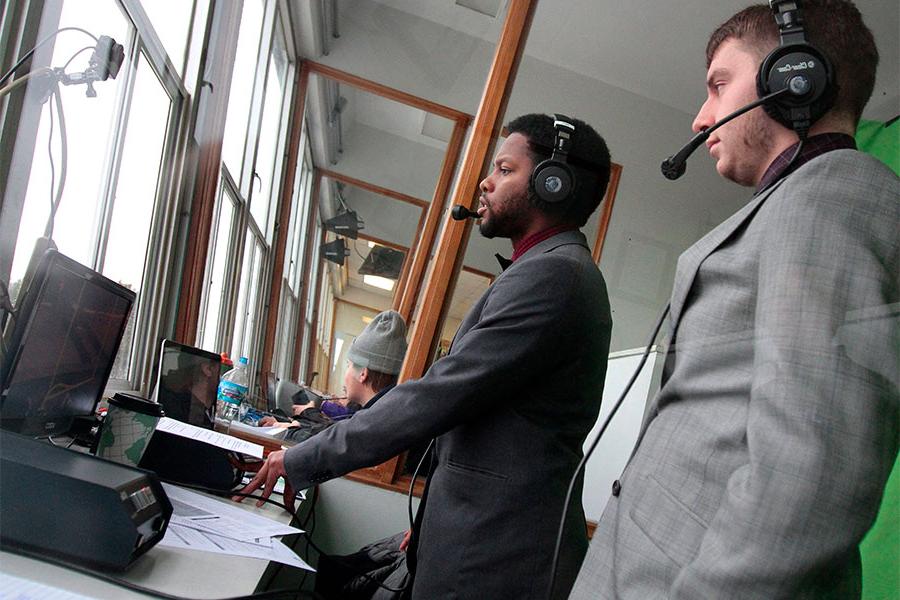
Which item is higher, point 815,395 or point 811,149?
point 811,149

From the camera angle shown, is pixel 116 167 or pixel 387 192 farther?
pixel 387 192

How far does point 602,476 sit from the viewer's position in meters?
2.04

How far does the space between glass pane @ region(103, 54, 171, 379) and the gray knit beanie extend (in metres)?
0.74

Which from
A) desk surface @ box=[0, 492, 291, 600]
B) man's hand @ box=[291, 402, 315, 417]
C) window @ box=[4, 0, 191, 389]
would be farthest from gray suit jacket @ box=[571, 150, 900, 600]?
man's hand @ box=[291, 402, 315, 417]

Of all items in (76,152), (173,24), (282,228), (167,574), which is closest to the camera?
(167,574)

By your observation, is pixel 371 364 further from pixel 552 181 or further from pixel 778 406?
pixel 778 406

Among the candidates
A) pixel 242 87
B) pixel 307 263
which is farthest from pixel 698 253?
pixel 307 263

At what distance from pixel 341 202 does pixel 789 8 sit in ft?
7.73

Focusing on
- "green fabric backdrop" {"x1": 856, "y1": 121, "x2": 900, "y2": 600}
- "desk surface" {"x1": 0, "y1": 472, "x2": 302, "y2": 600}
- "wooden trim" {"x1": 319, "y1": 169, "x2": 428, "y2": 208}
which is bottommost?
"desk surface" {"x1": 0, "y1": 472, "x2": 302, "y2": 600}

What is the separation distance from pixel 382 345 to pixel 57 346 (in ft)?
4.84

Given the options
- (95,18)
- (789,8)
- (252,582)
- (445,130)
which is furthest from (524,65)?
(252,582)

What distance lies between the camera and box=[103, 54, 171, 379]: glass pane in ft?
6.97

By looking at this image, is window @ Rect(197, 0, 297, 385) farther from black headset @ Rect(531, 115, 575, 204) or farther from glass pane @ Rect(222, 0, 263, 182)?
black headset @ Rect(531, 115, 575, 204)

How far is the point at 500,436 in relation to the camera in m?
1.28
